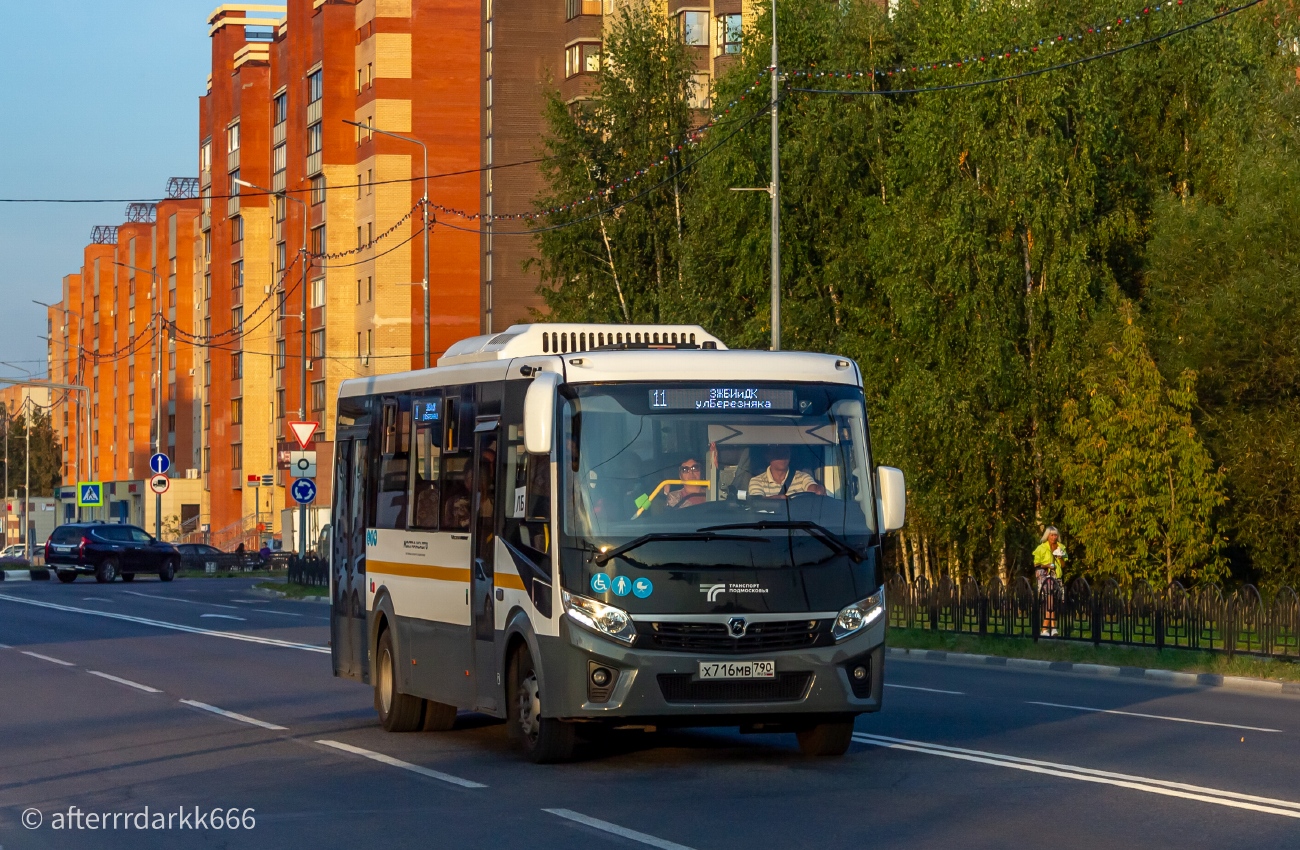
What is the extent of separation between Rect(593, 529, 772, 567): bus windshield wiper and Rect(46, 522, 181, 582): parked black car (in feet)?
153

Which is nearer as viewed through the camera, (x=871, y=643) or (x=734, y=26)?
(x=871, y=643)

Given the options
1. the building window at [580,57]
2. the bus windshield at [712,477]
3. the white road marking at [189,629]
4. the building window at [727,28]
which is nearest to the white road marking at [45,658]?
the white road marking at [189,629]

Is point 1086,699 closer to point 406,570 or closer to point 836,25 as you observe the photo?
point 406,570

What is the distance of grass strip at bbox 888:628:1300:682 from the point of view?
22.7 metres

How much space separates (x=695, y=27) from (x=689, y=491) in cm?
5345

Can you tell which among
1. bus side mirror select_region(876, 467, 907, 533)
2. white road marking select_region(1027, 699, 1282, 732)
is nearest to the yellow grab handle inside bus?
bus side mirror select_region(876, 467, 907, 533)

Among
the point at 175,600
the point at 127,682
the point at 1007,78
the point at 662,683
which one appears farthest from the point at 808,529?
the point at 175,600

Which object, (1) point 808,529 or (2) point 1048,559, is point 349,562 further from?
(2) point 1048,559

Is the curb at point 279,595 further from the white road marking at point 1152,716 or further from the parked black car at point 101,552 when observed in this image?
the white road marking at point 1152,716

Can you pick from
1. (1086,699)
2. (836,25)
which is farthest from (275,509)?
(1086,699)

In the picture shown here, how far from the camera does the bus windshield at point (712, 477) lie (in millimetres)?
12516

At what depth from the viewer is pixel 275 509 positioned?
317 feet

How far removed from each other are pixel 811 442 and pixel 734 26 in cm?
4944

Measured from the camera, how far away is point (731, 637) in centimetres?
1245
